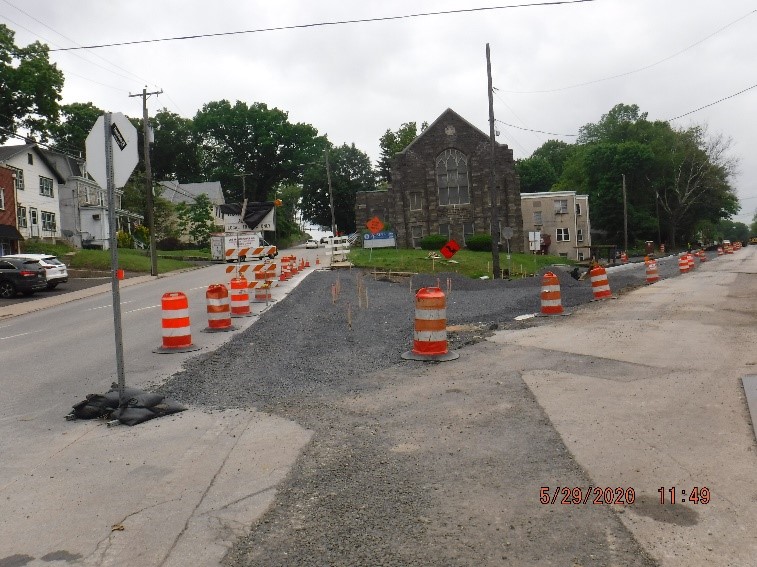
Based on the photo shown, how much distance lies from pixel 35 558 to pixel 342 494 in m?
1.97

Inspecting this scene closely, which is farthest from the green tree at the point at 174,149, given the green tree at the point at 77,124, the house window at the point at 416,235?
the house window at the point at 416,235

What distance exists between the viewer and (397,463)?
17.9 feet

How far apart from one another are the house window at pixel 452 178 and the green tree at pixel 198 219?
24242 millimetres

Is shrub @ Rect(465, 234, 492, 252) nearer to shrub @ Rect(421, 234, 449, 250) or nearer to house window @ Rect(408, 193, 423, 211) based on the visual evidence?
shrub @ Rect(421, 234, 449, 250)

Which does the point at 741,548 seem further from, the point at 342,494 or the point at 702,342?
the point at 702,342

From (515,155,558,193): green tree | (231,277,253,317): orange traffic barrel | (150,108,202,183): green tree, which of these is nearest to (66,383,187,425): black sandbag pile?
(231,277,253,317): orange traffic barrel

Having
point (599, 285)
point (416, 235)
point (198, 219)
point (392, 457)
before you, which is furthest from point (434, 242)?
point (392, 457)

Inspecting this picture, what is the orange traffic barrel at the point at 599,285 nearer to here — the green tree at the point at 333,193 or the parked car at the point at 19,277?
the parked car at the point at 19,277

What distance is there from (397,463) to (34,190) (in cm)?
5187

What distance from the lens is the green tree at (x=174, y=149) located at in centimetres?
9962

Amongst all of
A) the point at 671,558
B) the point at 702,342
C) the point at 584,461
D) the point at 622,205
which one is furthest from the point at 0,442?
the point at 622,205

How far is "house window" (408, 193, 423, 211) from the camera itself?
58.1 metres

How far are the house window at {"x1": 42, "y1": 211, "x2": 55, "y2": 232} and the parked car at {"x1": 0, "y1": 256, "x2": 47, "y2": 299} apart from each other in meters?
24.2

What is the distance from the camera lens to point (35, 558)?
403 centimetres
